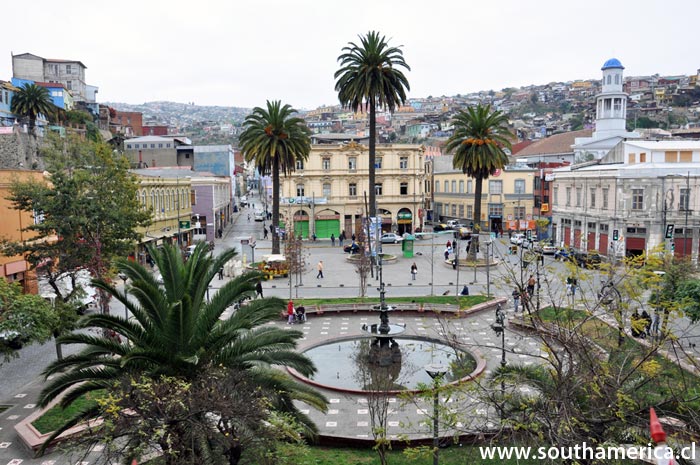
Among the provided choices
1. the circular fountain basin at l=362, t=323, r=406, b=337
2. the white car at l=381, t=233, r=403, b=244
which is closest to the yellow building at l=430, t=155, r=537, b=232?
the white car at l=381, t=233, r=403, b=244

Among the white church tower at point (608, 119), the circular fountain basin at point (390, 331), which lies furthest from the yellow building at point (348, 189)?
the circular fountain basin at point (390, 331)

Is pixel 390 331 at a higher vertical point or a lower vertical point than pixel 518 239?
lower

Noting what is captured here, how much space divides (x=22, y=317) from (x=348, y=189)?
4815 centimetres

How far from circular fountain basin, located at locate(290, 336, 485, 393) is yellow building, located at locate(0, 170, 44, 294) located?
13513mm

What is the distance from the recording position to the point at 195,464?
9.62m

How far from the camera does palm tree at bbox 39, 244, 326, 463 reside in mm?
11180

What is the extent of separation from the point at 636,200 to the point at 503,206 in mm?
24645

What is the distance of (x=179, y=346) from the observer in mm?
11305

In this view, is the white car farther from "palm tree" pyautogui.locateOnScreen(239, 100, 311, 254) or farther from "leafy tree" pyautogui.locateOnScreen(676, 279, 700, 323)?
"leafy tree" pyautogui.locateOnScreen(676, 279, 700, 323)

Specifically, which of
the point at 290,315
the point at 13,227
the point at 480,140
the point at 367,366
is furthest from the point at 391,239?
the point at 367,366

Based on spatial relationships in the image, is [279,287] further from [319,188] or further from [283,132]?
[319,188]

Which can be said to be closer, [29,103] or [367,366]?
[367,366]

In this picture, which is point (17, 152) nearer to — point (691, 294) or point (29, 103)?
point (29, 103)

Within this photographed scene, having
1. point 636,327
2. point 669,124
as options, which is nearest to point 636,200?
point 636,327
